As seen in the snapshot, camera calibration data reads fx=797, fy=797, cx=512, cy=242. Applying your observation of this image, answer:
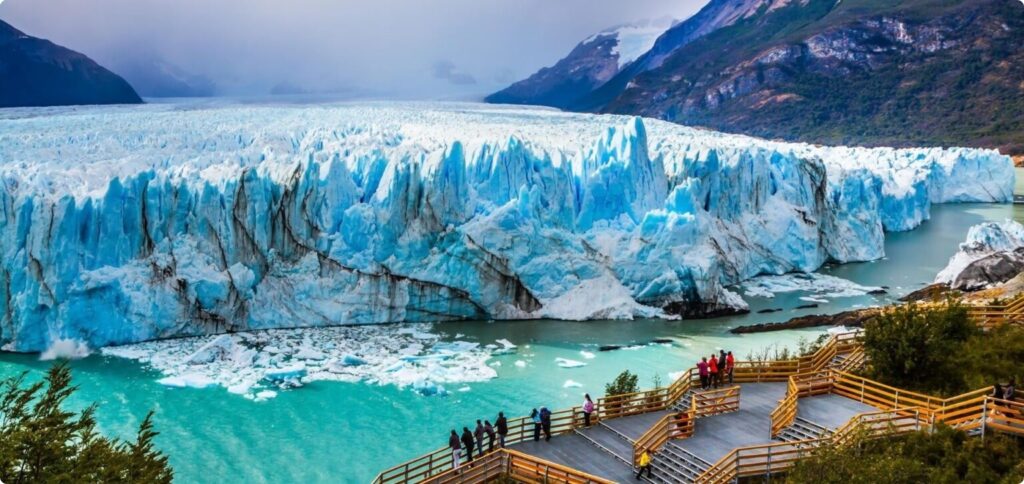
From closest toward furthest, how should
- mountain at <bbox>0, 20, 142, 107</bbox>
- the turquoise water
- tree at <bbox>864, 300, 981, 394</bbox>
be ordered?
tree at <bbox>864, 300, 981, 394</bbox> < the turquoise water < mountain at <bbox>0, 20, 142, 107</bbox>

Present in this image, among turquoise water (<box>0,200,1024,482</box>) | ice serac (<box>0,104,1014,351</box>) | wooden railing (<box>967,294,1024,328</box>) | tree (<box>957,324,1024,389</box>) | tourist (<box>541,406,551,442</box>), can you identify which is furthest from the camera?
ice serac (<box>0,104,1014,351</box>)

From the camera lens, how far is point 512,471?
9.15 m

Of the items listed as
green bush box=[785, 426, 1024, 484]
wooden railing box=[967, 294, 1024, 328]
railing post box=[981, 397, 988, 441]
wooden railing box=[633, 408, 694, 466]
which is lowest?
wooden railing box=[633, 408, 694, 466]

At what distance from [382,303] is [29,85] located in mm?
23910

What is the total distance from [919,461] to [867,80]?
3019 inches

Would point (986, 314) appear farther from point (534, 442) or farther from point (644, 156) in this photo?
point (644, 156)

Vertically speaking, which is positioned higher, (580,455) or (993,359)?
(993,359)

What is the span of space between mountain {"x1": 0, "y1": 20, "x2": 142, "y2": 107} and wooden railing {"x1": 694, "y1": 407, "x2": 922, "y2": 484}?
34.6 meters

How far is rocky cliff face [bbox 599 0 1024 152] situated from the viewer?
6862cm

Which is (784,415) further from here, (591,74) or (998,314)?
(591,74)

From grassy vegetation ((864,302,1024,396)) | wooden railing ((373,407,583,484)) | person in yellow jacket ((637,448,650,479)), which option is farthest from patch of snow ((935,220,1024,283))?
person in yellow jacket ((637,448,650,479))

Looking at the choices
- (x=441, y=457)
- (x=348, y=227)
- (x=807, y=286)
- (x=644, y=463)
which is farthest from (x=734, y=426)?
(x=807, y=286)

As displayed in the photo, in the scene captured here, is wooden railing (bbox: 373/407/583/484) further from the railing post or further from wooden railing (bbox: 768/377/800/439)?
the railing post

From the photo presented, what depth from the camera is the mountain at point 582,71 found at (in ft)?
197
